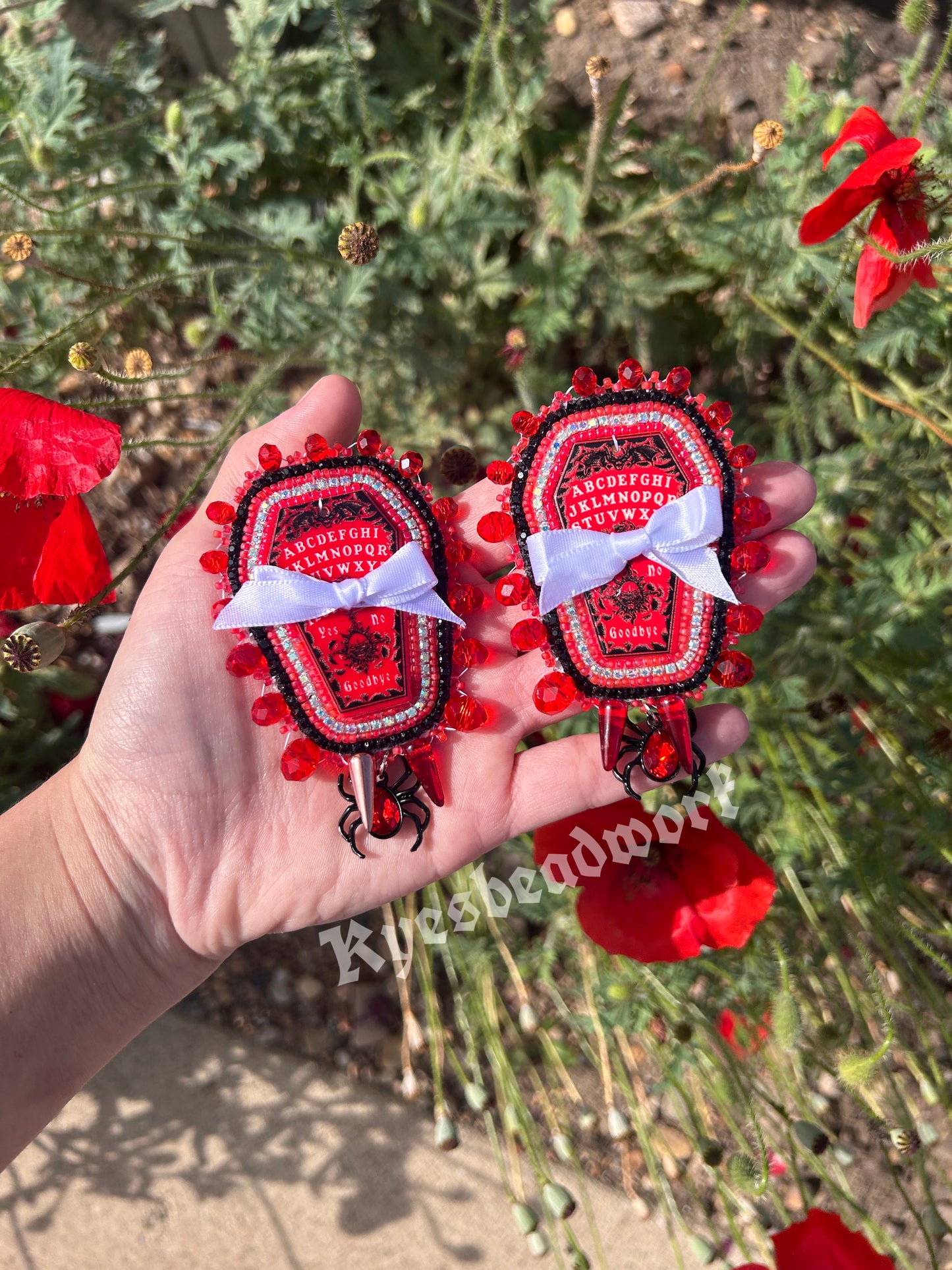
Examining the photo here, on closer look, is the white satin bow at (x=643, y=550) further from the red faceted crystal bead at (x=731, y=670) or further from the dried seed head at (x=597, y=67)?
the dried seed head at (x=597, y=67)

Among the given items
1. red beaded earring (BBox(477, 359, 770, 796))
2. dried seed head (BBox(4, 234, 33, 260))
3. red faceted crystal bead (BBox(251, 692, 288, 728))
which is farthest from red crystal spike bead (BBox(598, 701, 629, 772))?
dried seed head (BBox(4, 234, 33, 260))

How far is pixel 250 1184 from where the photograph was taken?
226 cm

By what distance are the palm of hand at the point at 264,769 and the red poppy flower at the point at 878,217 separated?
12.3 inches

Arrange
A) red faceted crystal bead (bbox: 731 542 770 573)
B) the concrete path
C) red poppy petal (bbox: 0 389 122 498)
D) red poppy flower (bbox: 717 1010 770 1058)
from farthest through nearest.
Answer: the concrete path → red poppy flower (bbox: 717 1010 770 1058) → red faceted crystal bead (bbox: 731 542 770 573) → red poppy petal (bbox: 0 389 122 498)

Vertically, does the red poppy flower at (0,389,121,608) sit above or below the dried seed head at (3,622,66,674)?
above

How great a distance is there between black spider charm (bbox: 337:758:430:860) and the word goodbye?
0.25 m

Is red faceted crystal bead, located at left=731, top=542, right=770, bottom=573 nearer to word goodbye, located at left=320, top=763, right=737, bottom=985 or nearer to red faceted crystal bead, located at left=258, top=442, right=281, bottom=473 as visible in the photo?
word goodbye, located at left=320, top=763, right=737, bottom=985

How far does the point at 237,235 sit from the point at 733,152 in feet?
3.99

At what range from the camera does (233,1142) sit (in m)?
2.29

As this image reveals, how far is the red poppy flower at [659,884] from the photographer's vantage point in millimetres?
1587

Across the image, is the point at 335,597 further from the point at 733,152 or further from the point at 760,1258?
the point at 760,1258

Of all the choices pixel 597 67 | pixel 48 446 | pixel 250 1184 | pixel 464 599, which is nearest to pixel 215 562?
pixel 48 446

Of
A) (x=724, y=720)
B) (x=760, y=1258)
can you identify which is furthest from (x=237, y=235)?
(x=760, y=1258)

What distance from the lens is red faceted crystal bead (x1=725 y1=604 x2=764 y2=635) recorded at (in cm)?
150
